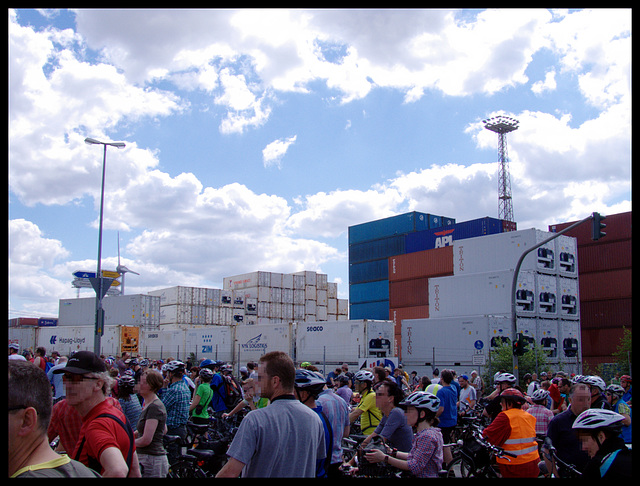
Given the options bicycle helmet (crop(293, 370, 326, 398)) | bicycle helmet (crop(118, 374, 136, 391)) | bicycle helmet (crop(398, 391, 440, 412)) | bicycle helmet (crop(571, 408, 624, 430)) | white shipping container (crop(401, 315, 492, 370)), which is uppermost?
bicycle helmet (crop(293, 370, 326, 398))

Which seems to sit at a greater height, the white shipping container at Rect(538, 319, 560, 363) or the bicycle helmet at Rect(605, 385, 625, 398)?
the bicycle helmet at Rect(605, 385, 625, 398)

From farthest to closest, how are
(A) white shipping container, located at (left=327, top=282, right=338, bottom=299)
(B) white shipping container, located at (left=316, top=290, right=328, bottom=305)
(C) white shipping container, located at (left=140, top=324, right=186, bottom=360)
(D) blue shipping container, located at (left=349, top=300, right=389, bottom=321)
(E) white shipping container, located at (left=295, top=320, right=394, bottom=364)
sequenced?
(A) white shipping container, located at (left=327, top=282, right=338, bottom=299), (B) white shipping container, located at (left=316, top=290, right=328, bottom=305), (D) blue shipping container, located at (left=349, top=300, right=389, bottom=321), (C) white shipping container, located at (left=140, top=324, right=186, bottom=360), (E) white shipping container, located at (left=295, top=320, right=394, bottom=364)

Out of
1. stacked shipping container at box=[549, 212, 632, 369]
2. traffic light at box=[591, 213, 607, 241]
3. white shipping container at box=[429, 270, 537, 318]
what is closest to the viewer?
traffic light at box=[591, 213, 607, 241]

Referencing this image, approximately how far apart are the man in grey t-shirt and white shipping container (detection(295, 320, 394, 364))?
26.5m

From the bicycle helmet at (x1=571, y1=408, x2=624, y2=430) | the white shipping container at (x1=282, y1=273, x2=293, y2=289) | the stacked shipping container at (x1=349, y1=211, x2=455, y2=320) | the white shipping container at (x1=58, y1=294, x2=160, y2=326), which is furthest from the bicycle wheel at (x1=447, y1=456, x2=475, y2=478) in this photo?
the white shipping container at (x1=282, y1=273, x2=293, y2=289)

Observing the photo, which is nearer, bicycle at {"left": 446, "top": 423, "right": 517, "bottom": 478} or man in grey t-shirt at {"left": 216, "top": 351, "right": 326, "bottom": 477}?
man in grey t-shirt at {"left": 216, "top": 351, "right": 326, "bottom": 477}

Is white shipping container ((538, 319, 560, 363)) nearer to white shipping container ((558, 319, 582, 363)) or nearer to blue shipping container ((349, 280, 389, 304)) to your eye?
white shipping container ((558, 319, 582, 363))

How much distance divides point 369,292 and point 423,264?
1532cm

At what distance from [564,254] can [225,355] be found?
71.0 ft

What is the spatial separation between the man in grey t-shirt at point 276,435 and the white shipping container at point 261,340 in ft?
100

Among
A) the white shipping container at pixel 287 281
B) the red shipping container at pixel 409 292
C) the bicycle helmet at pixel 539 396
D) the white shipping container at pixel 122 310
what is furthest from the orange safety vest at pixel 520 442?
the white shipping container at pixel 287 281

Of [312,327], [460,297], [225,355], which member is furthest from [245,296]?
[460,297]

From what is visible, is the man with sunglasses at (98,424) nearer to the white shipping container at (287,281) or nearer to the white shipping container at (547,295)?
the white shipping container at (547,295)

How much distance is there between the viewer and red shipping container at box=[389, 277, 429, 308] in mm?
43250
